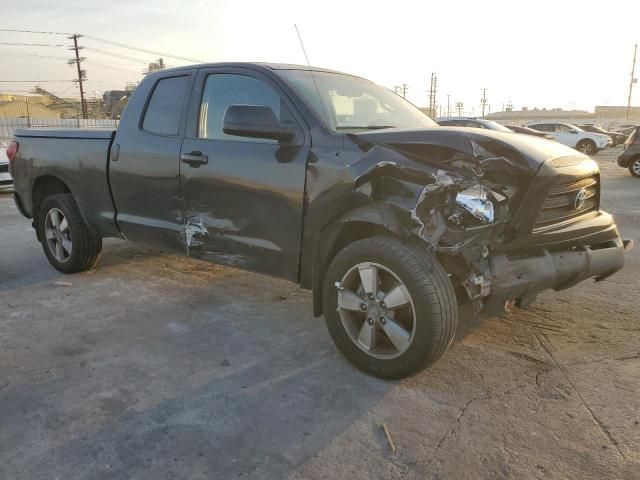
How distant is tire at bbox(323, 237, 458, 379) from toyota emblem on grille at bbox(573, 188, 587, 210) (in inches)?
41.8

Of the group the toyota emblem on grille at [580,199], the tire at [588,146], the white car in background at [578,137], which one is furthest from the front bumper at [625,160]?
the toyota emblem on grille at [580,199]

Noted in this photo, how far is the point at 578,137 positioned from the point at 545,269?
25443mm

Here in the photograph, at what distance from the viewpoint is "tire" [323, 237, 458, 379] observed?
9.39ft

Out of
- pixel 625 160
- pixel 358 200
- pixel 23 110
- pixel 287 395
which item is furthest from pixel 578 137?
pixel 23 110

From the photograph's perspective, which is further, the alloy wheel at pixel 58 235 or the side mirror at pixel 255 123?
the alloy wheel at pixel 58 235

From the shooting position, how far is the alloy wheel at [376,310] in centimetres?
302

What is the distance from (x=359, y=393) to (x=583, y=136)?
26249mm

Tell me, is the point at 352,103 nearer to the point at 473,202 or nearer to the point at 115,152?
the point at 473,202

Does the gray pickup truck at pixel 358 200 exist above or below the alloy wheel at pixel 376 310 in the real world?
above

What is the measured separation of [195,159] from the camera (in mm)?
3926

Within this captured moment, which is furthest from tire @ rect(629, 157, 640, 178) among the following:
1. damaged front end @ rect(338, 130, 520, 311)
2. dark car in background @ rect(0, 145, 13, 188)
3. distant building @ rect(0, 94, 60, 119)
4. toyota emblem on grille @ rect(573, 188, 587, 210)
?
Result: distant building @ rect(0, 94, 60, 119)

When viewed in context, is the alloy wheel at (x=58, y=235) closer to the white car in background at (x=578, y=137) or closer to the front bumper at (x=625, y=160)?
the front bumper at (x=625, y=160)

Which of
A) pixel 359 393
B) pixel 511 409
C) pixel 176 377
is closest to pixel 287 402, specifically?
pixel 359 393

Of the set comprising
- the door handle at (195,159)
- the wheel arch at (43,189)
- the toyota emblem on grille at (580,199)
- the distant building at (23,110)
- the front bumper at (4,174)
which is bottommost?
the front bumper at (4,174)
